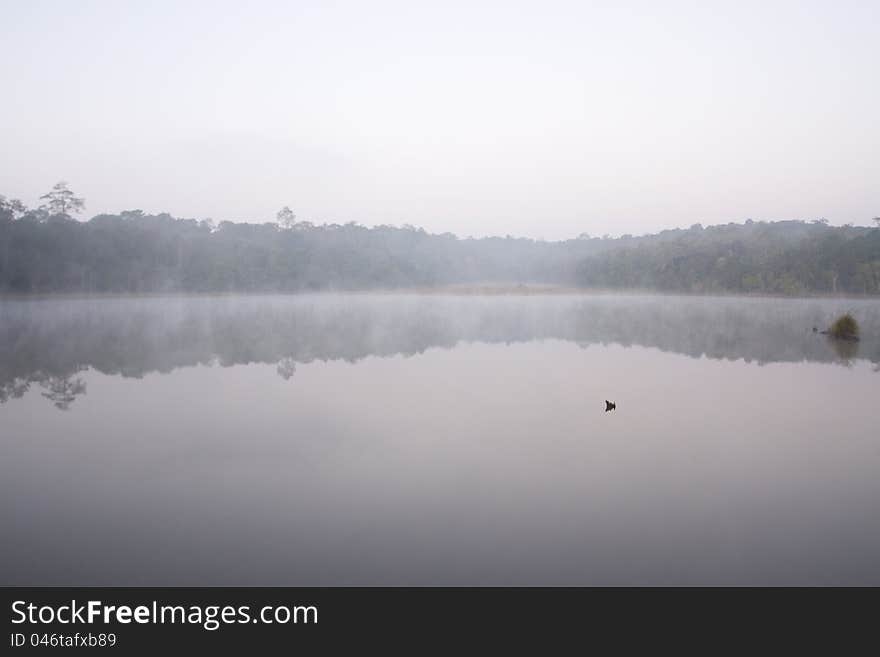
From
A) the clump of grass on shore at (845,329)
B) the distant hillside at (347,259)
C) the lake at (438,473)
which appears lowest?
the lake at (438,473)

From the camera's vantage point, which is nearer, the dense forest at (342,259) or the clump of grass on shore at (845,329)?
the clump of grass on shore at (845,329)

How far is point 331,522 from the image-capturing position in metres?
4.94

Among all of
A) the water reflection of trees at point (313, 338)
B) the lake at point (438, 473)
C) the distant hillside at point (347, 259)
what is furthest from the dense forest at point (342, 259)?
the lake at point (438, 473)

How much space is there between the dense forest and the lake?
4027 cm

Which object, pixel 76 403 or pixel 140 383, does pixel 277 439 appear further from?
pixel 140 383

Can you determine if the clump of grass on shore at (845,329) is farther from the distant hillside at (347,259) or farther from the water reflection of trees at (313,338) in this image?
the distant hillside at (347,259)

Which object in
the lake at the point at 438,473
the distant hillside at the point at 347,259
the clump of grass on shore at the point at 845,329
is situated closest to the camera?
the lake at the point at 438,473

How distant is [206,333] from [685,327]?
→ 1732 centimetres

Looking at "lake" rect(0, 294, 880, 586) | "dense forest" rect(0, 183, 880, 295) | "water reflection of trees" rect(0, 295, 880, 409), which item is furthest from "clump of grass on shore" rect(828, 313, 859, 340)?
"dense forest" rect(0, 183, 880, 295)

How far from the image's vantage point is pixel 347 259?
230 ft

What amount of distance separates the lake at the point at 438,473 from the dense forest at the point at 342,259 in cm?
4027

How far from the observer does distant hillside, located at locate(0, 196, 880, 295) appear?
4794cm

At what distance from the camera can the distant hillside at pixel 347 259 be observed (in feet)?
157

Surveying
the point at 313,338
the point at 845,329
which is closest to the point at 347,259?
the point at 313,338
